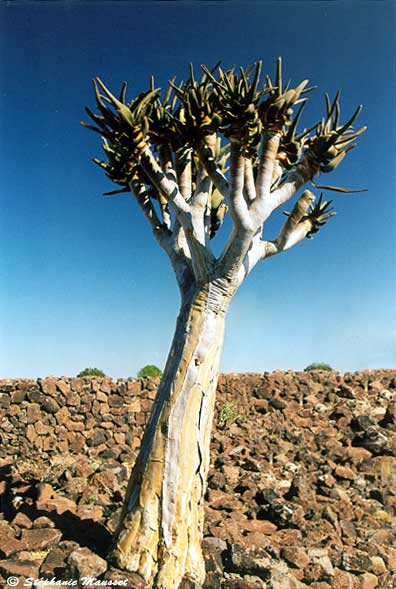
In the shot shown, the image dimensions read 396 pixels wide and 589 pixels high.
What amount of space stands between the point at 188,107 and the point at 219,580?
4085 mm

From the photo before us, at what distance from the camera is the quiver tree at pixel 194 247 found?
4156 millimetres

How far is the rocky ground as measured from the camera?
4426 millimetres

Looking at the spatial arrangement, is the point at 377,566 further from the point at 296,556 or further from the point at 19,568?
the point at 19,568

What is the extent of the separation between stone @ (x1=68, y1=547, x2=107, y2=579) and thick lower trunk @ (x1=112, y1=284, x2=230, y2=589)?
17cm

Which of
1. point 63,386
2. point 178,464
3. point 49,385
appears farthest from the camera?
point 63,386

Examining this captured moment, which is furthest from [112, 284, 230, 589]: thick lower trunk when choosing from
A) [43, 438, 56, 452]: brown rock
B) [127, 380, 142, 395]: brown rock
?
[127, 380, 142, 395]: brown rock

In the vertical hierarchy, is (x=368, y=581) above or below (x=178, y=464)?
below

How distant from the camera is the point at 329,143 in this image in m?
4.56

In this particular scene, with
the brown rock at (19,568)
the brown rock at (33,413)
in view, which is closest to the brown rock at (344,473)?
the brown rock at (19,568)

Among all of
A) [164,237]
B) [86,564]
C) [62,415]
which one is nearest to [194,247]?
[164,237]

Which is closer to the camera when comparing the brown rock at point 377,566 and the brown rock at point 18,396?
the brown rock at point 377,566

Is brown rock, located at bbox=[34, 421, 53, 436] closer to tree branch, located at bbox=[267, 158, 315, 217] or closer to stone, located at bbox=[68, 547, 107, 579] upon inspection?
stone, located at bbox=[68, 547, 107, 579]

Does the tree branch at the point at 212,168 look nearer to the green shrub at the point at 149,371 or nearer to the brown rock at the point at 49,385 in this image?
the brown rock at the point at 49,385

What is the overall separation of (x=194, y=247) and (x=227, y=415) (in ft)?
19.2
